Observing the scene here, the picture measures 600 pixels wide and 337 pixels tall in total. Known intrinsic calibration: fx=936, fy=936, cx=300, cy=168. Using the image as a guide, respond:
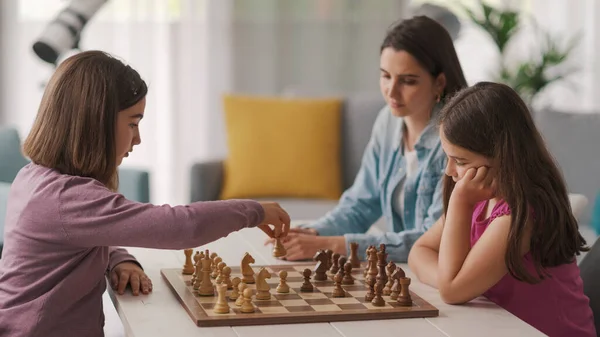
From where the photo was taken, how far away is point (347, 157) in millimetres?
4508

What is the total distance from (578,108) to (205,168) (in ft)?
8.75

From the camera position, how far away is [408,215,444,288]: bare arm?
6.51 feet

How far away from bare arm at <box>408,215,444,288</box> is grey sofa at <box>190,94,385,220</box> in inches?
83.4

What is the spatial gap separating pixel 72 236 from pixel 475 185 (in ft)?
2.59

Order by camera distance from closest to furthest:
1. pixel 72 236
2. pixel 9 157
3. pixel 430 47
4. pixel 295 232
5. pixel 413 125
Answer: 1. pixel 72 236
2. pixel 295 232
3. pixel 430 47
4. pixel 413 125
5. pixel 9 157

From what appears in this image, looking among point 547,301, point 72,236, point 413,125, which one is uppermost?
point 413,125

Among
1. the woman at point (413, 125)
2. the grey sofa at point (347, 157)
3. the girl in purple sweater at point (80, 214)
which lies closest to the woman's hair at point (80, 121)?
the girl in purple sweater at point (80, 214)

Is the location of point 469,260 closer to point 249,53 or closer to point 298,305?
point 298,305

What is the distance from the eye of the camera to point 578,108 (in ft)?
19.1

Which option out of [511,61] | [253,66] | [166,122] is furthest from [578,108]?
[166,122]

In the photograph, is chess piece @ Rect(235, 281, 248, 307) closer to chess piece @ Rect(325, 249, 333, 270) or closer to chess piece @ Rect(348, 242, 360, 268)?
chess piece @ Rect(325, 249, 333, 270)

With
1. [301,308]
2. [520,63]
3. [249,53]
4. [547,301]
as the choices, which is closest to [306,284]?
[301,308]

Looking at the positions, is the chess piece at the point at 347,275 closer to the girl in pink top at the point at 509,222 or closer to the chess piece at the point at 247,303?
the girl in pink top at the point at 509,222

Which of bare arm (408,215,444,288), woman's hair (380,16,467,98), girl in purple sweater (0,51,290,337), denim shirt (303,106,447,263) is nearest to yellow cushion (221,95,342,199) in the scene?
denim shirt (303,106,447,263)
